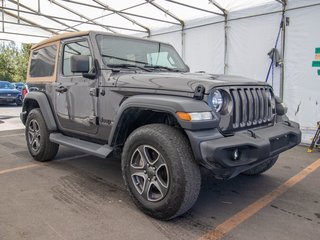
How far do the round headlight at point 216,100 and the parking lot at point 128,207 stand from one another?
2.10 ft

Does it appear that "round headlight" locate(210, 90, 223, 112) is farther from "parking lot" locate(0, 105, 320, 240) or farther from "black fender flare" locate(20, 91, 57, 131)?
"black fender flare" locate(20, 91, 57, 131)

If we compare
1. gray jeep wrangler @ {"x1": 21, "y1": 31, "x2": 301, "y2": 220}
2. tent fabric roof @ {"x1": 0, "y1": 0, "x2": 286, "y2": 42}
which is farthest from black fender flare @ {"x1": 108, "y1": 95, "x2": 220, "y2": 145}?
tent fabric roof @ {"x1": 0, "y1": 0, "x2": 286, "y2": 42}

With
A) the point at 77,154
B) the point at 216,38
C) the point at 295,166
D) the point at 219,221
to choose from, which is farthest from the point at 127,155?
the point at 216,38

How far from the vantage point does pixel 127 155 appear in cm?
331

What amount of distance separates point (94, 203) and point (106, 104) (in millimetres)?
1127

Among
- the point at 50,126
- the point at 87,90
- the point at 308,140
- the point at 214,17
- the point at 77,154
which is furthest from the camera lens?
the point at 214,17

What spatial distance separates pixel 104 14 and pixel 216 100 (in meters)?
10.0

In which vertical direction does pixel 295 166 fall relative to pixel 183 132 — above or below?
below

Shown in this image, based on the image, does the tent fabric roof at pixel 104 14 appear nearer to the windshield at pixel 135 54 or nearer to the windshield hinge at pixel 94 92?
the windshield at pixel 135 54

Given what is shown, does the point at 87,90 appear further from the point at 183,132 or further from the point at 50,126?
the point at 183,132

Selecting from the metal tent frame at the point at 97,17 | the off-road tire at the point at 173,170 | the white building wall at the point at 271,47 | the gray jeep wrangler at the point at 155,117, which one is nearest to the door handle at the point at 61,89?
the gray jeep wrangler at the point at 155,117

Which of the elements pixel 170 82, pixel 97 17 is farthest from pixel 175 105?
pixel 97 17

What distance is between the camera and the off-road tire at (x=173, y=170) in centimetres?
282

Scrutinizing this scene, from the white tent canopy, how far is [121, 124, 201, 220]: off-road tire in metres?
5.19
